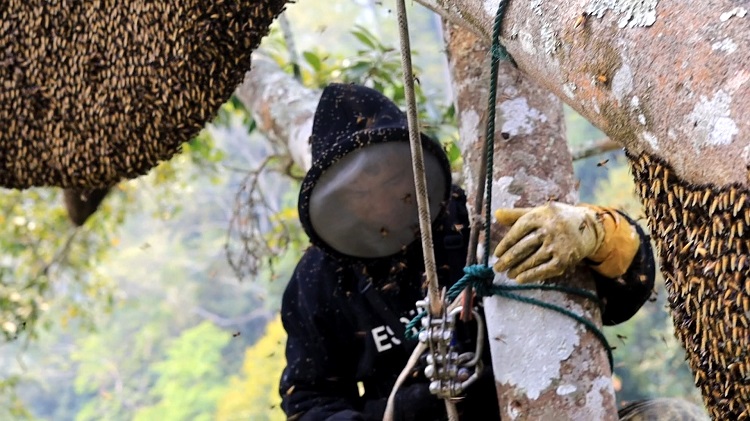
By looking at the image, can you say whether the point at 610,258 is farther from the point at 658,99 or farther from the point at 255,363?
the point at 255,363

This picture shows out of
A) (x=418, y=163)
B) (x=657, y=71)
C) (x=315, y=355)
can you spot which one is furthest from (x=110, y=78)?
(x=657, y=71)

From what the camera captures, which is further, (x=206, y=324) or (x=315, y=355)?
(x=206, y=324)

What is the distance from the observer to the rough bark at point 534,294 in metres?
1.68

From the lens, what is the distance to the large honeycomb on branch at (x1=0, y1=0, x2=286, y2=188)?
2.21m

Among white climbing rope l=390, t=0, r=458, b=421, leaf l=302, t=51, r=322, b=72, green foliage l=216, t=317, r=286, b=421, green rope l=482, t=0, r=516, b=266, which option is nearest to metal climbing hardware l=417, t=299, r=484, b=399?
white climbing rope l=390, t=0, r=458, b=421

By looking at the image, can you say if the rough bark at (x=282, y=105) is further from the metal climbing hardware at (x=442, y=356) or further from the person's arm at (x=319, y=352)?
the metal climbing hardware at (x=442, y=356)

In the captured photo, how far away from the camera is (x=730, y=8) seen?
104cm

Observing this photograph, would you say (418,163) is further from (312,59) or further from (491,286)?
(312,59)

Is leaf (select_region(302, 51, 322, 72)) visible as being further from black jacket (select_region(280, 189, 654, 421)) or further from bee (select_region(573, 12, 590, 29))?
bee (select_region(573, 12, 590, 29))

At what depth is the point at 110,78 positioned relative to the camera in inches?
93.5

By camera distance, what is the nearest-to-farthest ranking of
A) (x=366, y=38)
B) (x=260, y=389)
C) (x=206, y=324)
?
(x=366, y=38)
(x=260, y=389)
(x=206, y=324)

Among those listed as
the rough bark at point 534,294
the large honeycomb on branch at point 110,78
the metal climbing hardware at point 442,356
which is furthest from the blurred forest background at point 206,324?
the metal climbing hardware at point 442,356

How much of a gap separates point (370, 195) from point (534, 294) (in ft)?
1.94

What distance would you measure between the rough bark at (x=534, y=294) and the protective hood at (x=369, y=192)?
0.77 feet
